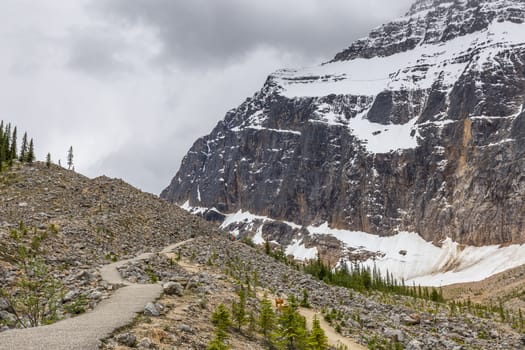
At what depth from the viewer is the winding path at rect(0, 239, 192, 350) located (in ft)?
52.2

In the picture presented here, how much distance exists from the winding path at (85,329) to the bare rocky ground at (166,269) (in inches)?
25.0

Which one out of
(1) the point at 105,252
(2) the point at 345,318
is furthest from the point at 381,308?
(1) the point at 105,252

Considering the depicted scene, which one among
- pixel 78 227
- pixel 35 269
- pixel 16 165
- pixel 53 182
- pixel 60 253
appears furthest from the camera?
pixel 16 165

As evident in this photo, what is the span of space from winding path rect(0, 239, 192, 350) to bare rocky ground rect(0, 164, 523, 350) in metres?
0.63

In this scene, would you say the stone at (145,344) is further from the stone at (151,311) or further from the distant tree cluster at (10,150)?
the distant tree cluster at (10,150)

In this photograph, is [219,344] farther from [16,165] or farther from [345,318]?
[16,165]

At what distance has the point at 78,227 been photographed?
47.1 meters

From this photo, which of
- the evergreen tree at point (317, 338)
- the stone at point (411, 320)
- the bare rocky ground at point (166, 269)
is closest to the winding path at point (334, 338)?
the bare rocky ground at point (166, 269)

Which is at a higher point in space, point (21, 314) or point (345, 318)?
point (21, 314)

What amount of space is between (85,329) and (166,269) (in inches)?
726

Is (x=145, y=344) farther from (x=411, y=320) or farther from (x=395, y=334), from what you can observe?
(x=411, y=320)

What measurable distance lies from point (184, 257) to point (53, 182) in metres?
25.3

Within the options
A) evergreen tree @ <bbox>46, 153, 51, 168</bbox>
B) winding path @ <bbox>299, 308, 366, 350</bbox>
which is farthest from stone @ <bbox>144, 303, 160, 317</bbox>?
evergreen tree @ <bbox>46, 153, 51, 168</bbox>

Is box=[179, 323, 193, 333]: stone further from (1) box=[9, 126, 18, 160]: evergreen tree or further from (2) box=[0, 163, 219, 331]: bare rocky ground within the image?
(1) box=[9, 126, 18, 160]: evergreen tree
